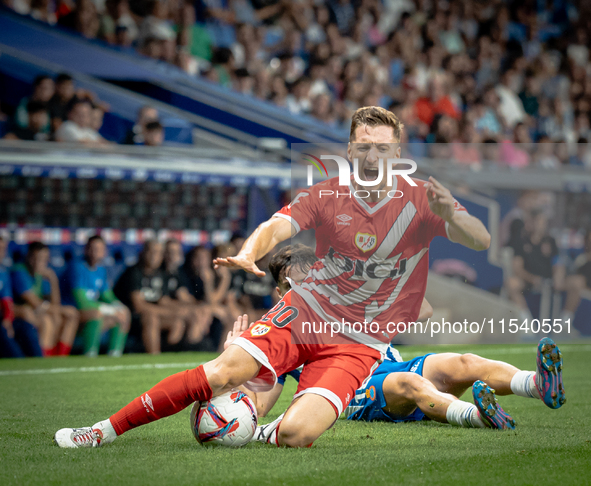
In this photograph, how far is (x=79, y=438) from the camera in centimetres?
377

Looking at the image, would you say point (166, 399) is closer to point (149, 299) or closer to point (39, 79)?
point (149, 299)

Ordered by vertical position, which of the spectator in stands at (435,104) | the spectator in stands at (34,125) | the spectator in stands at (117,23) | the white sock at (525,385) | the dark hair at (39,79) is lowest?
the white sock at (525,385)

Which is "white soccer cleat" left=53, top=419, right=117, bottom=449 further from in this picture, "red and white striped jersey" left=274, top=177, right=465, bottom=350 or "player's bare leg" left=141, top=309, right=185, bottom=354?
"player's bare leg" left=141, top=309, right=185, bottom=354

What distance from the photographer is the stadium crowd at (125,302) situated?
329 inches

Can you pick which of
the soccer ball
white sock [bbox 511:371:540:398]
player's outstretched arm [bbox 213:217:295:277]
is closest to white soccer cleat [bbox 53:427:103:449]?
the soccer ball

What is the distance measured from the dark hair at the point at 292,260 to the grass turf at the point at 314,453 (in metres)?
0.98

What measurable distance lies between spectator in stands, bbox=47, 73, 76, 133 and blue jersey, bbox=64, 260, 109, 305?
5.73 feet

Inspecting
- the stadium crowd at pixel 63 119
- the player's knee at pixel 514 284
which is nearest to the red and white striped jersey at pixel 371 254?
the player's knee at pixel 514 284

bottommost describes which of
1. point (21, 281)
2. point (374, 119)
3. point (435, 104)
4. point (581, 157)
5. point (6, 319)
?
point (6, 319)

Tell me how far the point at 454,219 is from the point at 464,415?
1.19 metres

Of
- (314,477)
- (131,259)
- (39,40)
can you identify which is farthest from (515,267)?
(39,40)

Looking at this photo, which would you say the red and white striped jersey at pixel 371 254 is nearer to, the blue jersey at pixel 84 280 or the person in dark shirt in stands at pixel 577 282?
the person in dark shirt in stands at pixel 577 282

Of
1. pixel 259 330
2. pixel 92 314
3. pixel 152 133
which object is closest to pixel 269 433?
pixel 259 330

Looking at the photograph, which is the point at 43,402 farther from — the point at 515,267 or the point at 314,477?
the point at 515,267
